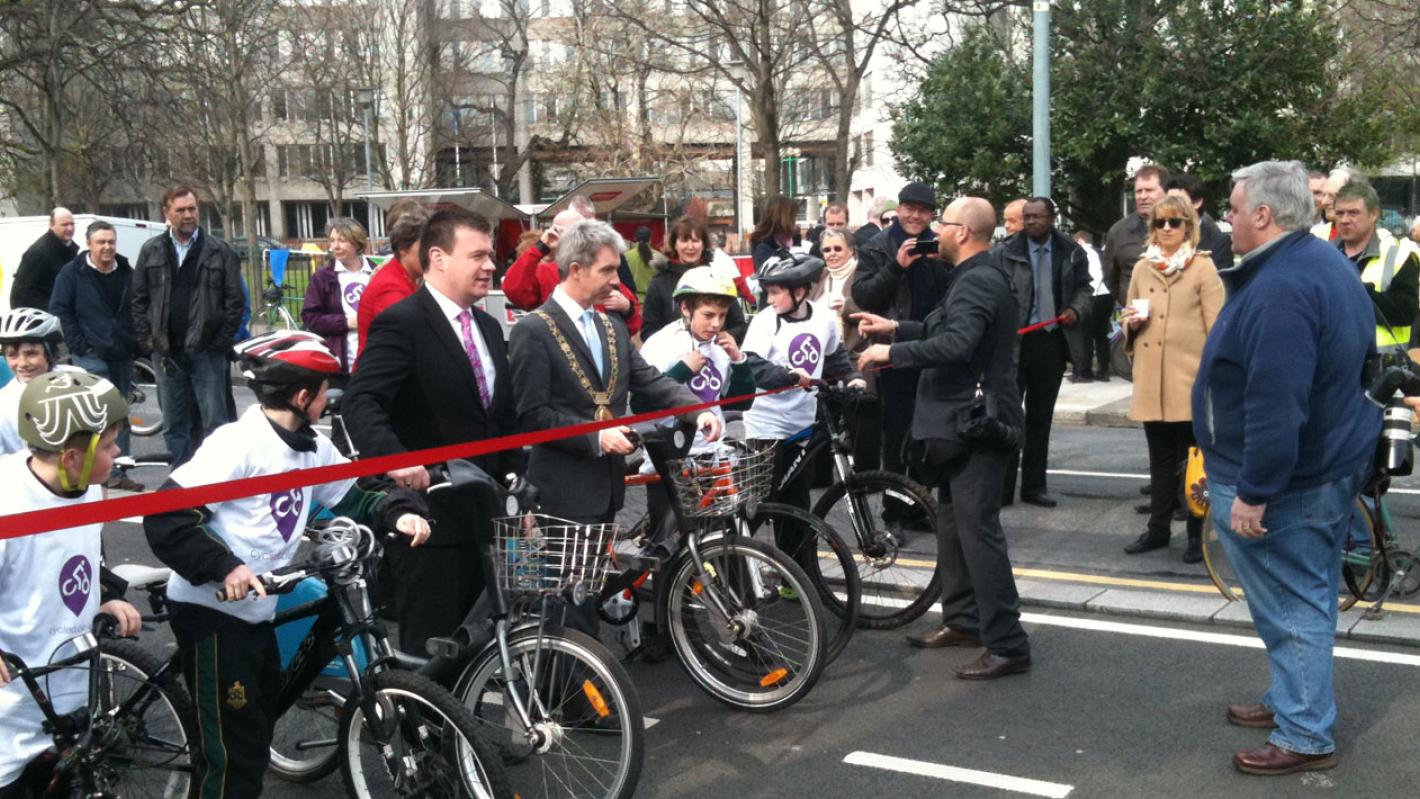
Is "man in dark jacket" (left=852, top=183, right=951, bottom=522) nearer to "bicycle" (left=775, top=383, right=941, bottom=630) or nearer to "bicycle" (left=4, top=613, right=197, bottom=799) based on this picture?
"bicycle" (left=775, top=383, right=941, bottom=630)

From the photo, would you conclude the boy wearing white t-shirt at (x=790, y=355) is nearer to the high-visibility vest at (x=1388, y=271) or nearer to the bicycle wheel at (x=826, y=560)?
the bicycle wheel at (x=826, y=560)

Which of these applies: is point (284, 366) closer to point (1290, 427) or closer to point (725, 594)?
point (725, 594)

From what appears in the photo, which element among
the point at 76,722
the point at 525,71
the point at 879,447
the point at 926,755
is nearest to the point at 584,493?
the point at 926,755

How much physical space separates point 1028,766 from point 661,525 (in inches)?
65.1

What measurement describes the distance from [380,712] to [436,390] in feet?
3.91

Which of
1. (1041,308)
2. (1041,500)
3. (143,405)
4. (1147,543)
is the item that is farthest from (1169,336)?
(143,405)

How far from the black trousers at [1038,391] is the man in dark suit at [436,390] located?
484 centimetres

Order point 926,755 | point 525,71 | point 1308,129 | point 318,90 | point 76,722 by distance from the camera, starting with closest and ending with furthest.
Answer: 1. point 76,722
2. point 926,755
3. point 1308,129
4. point 318,90
5. point 525,71

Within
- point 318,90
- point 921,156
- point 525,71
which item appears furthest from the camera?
point 525,71

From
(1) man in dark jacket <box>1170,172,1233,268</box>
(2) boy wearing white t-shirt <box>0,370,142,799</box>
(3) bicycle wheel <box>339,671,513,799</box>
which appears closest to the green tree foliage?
(1) man in dark jacket <box>1170,172,1233,268</box>

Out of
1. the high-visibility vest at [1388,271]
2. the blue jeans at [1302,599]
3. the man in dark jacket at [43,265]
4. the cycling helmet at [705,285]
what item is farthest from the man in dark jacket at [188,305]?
the blue jeans at [1302,599]

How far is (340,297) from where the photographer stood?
9.86m

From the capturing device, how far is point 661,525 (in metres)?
5.67

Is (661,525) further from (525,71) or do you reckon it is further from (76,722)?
(525,71)
